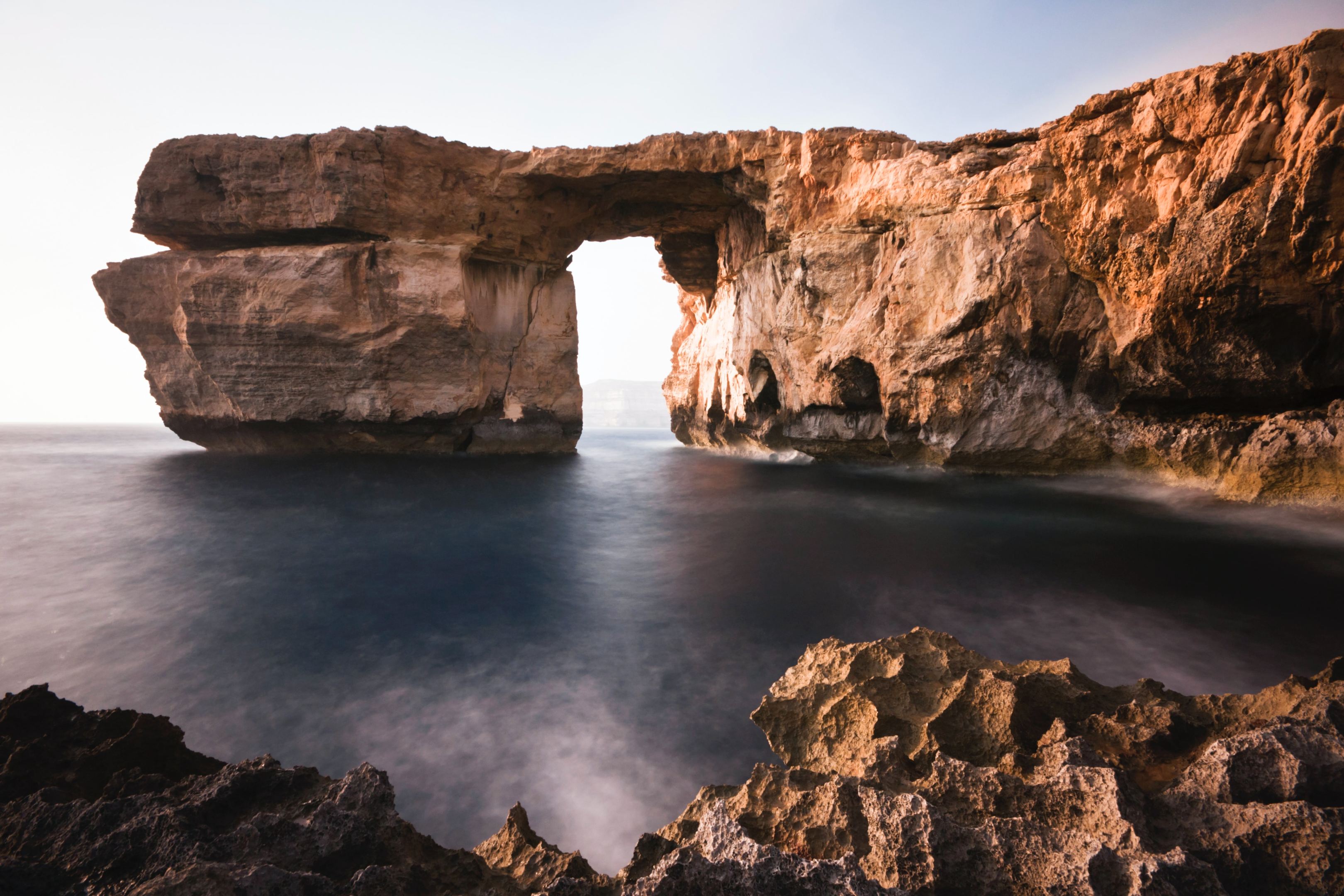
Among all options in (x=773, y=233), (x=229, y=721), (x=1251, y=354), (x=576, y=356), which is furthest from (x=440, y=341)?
(x=1251, y=354)

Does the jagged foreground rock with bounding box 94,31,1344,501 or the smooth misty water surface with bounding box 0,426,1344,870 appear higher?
the jagged foreground rock with bounding box 94,31,1344,501

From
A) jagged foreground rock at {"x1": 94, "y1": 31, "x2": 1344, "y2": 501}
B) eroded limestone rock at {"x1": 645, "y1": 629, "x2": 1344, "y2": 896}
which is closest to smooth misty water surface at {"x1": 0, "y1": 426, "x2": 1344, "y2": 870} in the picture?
eroded limestone rock at {"x1": 645, "y1": 629, "x2": 1344, "y2": 896}

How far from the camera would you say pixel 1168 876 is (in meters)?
1.30

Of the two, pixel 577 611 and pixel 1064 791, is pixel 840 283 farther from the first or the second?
pixel 1064 791

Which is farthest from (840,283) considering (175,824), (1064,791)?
(175,824)

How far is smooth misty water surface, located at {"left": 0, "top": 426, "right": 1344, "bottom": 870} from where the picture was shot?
305 centimetres

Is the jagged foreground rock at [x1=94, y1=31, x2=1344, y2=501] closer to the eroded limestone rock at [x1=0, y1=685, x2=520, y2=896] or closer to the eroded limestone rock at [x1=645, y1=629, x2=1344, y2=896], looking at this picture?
the eroded limestone rock at [x1=645, y1=629, x2=1344, y2=896]

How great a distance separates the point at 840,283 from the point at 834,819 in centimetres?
1088

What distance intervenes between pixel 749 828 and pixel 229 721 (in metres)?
3.35

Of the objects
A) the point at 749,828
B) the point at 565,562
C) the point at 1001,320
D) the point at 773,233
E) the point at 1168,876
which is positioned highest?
the point at 773,233

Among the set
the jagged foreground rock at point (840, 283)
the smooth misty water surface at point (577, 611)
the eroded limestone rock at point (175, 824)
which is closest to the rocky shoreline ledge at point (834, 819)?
the eroded limestone rock at point (175, 824)

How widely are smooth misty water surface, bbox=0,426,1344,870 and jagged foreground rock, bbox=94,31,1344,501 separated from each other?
1.65 meters

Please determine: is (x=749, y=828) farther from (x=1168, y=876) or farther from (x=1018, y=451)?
(x=1018, y=451)

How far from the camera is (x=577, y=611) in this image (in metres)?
5.00
